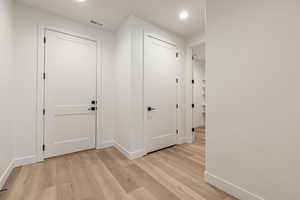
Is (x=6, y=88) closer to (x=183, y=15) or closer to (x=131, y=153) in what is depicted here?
(x=131, y=153)

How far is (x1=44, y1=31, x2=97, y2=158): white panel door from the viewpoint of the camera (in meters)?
2.48

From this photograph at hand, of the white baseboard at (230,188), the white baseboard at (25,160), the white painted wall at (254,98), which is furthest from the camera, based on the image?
the white baseboard at (25,160)

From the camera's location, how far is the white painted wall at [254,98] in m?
1.18

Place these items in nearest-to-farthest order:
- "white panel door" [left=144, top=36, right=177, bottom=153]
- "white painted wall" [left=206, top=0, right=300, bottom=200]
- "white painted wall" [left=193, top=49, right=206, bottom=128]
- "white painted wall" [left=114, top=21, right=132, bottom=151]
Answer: "white painted wall" [left=206, top=0, right=300, bottom=200] < "white painted wall" [left=114, top=21, right=132, bottom=151] < "white panel door" [left=144, top=36, right=177, bottom=153] < "white painted wall" [left=193, top=49, right=206, bottom=128]

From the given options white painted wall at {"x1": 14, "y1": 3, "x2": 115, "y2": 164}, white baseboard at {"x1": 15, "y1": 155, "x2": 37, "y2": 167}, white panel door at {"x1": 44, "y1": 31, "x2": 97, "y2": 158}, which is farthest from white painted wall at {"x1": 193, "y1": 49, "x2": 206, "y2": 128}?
white baseboard at {"x1": 15, "y1": 155, "x2": 37, "y2": 167}

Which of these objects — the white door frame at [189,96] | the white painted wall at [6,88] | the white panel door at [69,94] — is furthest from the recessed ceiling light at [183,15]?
the white painted wall at [6,88]

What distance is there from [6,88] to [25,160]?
1.27 meters

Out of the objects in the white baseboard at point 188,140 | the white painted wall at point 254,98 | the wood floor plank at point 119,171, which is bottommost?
the wood floor plank at point 119,171

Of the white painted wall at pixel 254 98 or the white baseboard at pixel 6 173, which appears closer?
the white painted wall at pixel 254 98

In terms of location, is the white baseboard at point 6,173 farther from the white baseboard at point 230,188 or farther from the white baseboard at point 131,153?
the white baseboard at point 230,188

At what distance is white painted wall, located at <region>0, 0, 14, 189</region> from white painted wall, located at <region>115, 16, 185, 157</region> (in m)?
1.74

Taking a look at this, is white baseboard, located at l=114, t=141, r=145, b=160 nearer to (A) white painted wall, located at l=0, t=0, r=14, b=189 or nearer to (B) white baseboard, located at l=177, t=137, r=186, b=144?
(B) white baseboard, located at l=177, t=137, r=186, b=144

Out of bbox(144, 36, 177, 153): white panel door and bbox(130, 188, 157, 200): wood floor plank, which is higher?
bbox(144, 36, 177, 153): white panel door

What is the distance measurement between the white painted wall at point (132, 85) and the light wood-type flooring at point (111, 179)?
0.37 metres
